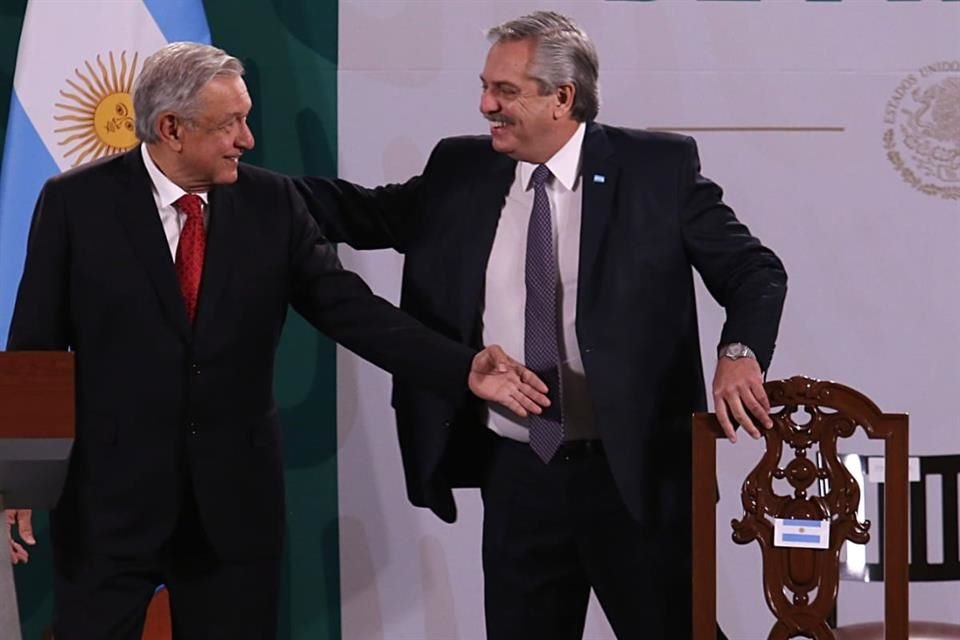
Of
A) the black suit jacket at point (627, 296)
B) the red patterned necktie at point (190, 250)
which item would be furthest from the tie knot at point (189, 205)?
the black suit jacket at point (627, 296)

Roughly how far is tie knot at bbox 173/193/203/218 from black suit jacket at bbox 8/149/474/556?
3 centimetres

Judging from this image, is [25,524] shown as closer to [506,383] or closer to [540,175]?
[506,383]

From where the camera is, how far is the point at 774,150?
3.87m

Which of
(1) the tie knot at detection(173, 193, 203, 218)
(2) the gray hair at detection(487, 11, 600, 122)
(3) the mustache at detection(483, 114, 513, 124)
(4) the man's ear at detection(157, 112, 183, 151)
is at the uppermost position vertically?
(2) the gray hair at detection(487, 11, 600, 122)

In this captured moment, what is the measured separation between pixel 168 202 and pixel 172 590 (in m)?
0.70

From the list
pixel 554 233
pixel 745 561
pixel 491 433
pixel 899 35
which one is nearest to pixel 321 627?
pixel 745 561

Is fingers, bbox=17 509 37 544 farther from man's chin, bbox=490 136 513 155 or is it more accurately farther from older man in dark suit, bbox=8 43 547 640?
man's chin, bbox=490 136 513 155

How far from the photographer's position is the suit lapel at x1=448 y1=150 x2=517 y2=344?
268 cm

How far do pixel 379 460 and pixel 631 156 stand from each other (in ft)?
5.00

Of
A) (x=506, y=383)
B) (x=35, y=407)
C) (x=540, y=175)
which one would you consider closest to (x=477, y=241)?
(x=540, y=175)

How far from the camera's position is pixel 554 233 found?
2670mm

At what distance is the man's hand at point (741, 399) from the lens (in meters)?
2.46

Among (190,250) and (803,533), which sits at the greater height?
(190,250)

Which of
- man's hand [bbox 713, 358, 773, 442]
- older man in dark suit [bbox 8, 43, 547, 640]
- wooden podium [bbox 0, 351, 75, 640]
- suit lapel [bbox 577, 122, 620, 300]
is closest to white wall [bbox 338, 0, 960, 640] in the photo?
suit lapel [bbox 577, 122, 620, 300]
